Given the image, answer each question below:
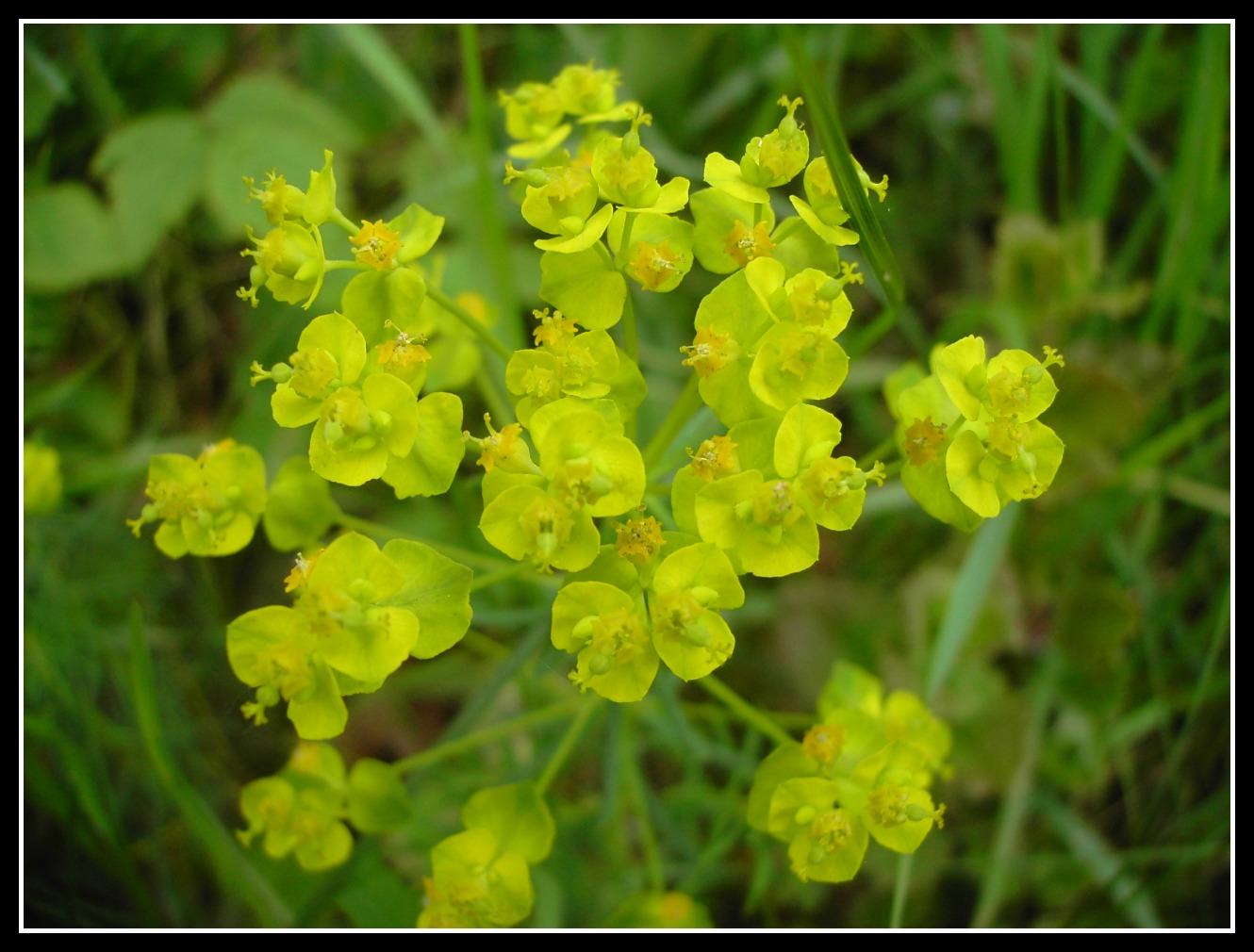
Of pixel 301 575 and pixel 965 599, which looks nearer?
pixel 301 575

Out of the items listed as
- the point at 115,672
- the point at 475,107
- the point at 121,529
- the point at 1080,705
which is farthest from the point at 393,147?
the point at 1080,705

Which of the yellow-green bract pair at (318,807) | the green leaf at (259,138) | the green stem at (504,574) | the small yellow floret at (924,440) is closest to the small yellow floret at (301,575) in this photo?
the green stem at (504,574)

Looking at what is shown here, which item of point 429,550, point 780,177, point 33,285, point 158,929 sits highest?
point 780,177

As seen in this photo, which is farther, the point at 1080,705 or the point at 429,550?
the point at 1080,705

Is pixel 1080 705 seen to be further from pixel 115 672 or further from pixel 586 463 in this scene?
pixel 115 672

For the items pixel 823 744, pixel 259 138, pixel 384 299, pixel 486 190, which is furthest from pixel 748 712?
pixel 259 138

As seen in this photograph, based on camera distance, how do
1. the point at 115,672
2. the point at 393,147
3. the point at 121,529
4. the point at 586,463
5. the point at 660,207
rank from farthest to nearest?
the point at 393,147 < the point at 121,529 < the point at 115,672 < the point at 660,207 < the point at 586,463

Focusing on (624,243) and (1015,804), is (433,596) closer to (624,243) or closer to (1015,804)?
(624,243)

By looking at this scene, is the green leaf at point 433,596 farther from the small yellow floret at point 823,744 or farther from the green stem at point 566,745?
the small yellow floret at point 823,744
